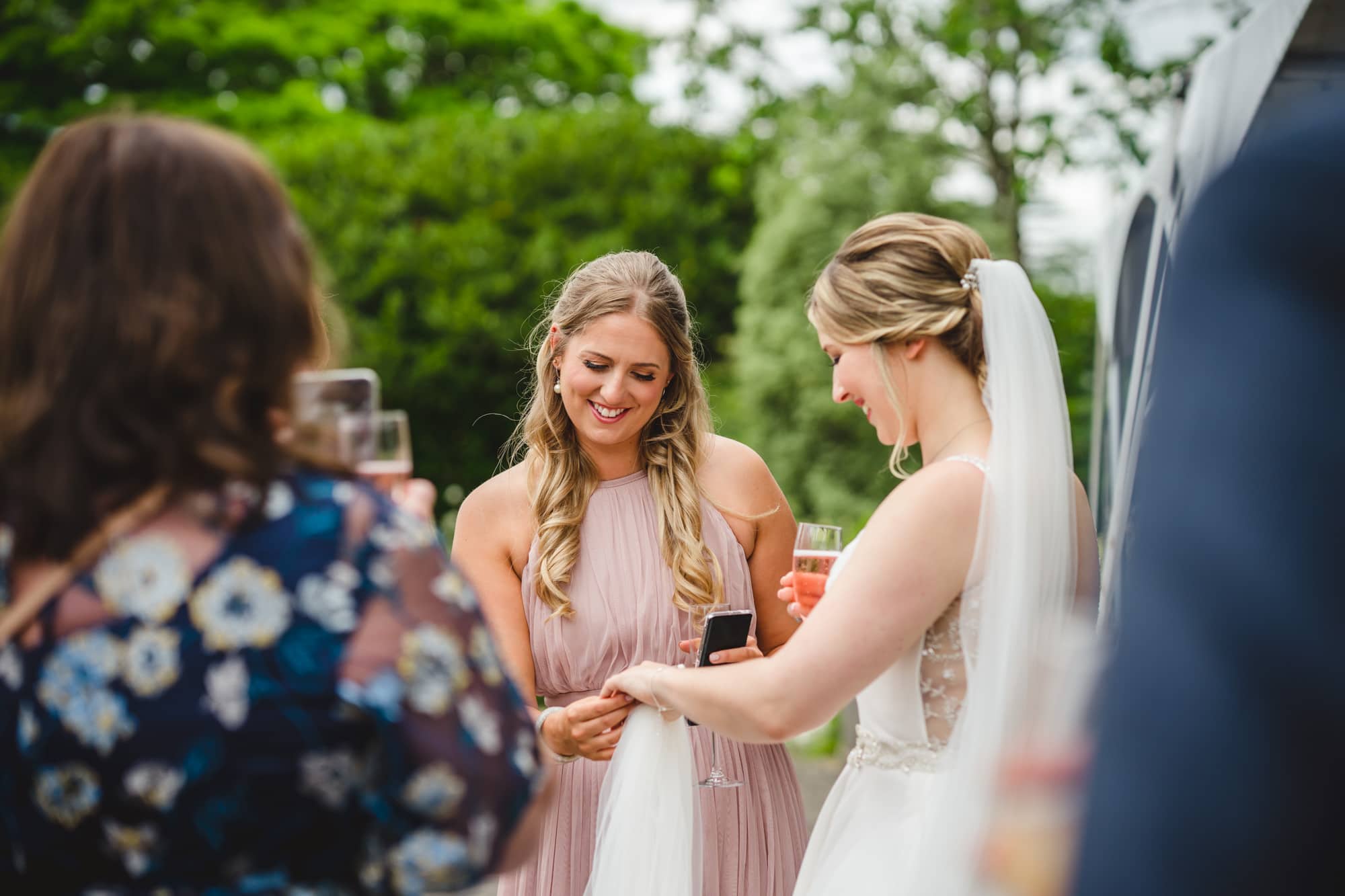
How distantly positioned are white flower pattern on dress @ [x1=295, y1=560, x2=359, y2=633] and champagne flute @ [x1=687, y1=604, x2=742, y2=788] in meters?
1.58

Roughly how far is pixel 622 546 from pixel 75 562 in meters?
1.87

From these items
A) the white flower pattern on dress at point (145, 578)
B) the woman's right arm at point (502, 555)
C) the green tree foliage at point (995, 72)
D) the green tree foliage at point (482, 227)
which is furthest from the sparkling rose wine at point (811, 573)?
the green tree foliage at point (482, 227)

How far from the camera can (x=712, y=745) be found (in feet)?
9.89

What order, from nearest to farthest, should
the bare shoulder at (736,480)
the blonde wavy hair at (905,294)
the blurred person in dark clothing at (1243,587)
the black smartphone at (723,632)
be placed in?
the blurred person in dark clothing at (1243,587)
the blonde wavy hair at (905,294)
the black smartphone at (723,632)
the bare shoulder at (736,480)

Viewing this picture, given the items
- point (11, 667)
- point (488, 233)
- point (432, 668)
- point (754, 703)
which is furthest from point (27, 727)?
point (488, 233)

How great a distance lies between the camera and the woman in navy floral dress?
1.32 m

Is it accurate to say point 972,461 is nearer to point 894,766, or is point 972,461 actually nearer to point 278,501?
point 894,766

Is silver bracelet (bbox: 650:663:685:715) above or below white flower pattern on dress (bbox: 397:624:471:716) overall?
below

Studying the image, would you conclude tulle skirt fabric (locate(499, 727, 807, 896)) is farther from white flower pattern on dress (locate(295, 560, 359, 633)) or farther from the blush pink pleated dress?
white flower pattern on dress (locate(295, 560, 359, 633))

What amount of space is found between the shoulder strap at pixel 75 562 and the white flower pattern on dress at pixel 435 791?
0.44m

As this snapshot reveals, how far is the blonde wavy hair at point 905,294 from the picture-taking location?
2209mm

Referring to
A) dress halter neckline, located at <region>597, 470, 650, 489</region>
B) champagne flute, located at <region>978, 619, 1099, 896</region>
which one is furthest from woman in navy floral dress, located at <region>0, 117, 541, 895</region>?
dress halter neckline, located at <region>597, 470, 650, 489</region>

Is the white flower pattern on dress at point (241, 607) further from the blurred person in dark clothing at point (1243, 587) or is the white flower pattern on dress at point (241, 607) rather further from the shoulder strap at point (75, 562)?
the blurred person in dark clothing at point (1243, 587)

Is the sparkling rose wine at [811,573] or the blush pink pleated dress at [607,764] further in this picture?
the blush pink pleated dress at [607,764]
